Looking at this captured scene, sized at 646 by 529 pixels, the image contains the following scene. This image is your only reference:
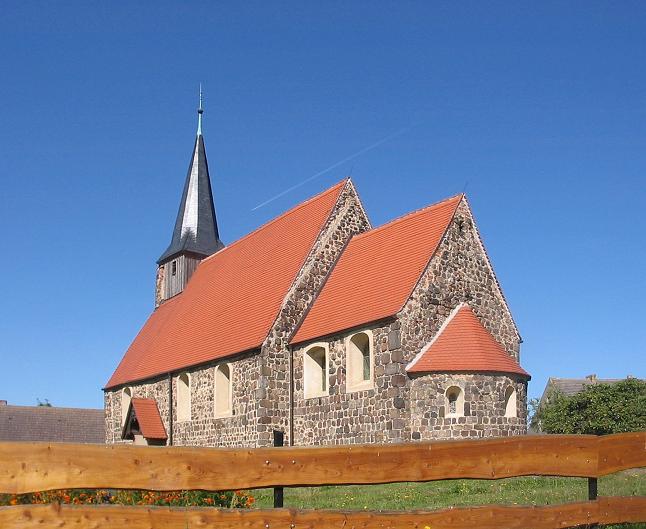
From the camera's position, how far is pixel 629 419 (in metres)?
28.9

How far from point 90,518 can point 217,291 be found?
25728 mm

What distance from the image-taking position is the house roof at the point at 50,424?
162ft

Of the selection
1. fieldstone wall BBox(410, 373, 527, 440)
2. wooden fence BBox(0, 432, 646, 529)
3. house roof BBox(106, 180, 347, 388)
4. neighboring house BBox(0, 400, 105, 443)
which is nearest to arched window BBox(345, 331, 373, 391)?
fieldstone wall BBox(410, 373, 527, 440)

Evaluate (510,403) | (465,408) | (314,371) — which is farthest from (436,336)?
(314,371)

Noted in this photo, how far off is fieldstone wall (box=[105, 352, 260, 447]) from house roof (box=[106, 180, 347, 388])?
0.45 metres

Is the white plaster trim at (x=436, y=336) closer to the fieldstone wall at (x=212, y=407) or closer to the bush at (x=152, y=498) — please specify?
the fieldstone wall at (x=212, y=407)

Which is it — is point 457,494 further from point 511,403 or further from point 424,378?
point 511,403

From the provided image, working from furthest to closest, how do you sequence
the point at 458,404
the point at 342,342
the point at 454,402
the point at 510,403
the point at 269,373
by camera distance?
the point at 269,373 < the point at 342,342 < the point at 510,403 < the point at 454,402 < the point at 458,404

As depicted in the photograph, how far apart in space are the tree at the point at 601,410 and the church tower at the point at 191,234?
1588 centimetres

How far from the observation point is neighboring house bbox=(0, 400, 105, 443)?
49438 millimetres

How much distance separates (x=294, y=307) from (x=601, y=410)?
38.2ft

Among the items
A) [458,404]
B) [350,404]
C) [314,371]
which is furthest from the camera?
[314,371]

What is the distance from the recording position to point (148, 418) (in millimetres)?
31062

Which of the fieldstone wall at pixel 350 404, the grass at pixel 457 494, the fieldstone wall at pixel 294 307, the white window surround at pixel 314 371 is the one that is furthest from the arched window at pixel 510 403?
the fieldstone wall at pixel 294 307
